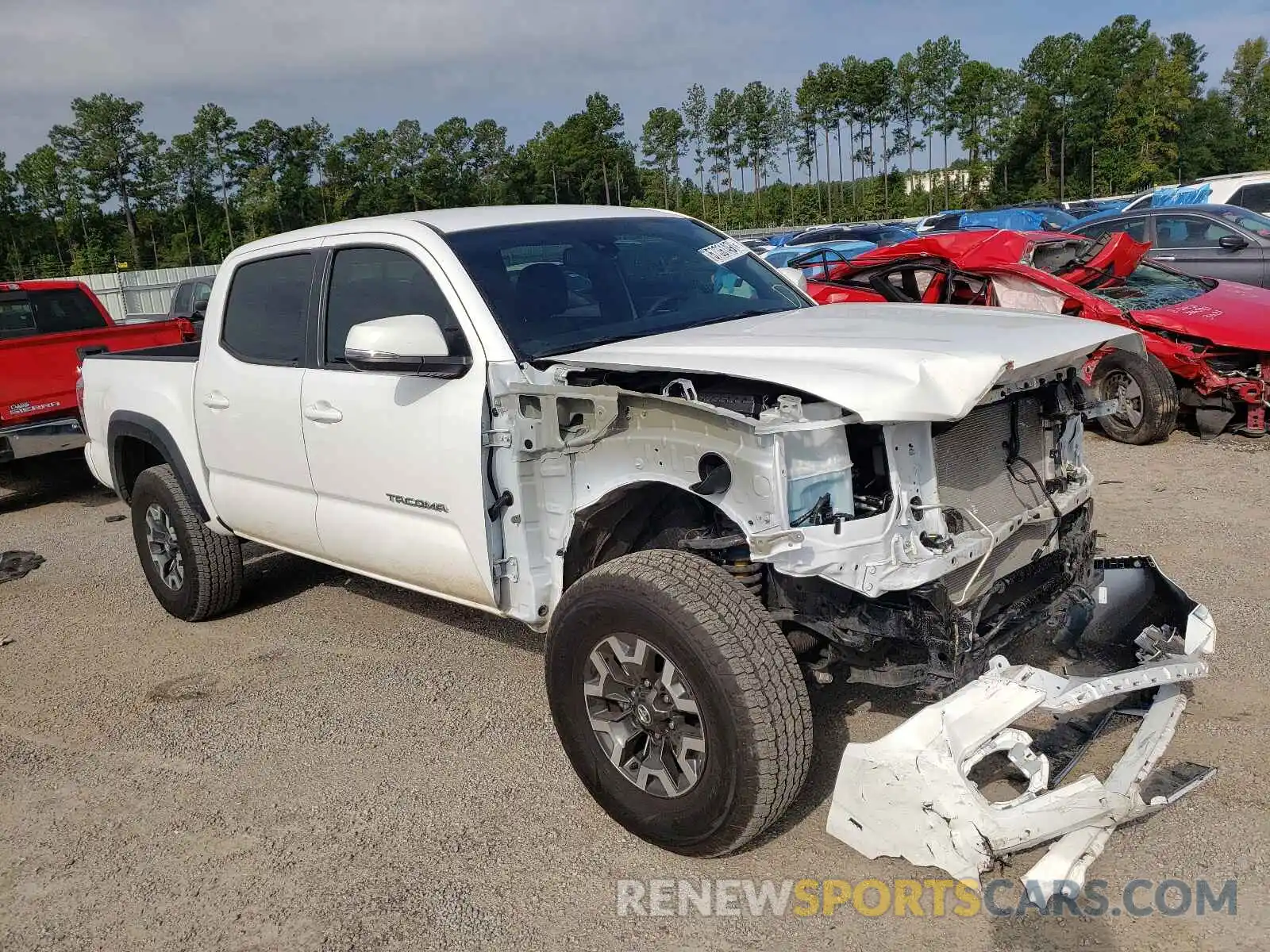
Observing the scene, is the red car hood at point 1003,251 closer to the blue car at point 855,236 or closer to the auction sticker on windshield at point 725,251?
the auction sticker on windshield at point 725,251

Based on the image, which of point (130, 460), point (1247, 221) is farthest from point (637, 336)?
point (1247, 221)

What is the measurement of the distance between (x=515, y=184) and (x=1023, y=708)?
65098 mm

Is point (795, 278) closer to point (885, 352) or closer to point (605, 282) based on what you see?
point (605, 282)

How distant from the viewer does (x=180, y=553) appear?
5441 millimetres

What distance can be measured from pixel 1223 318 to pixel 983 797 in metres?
6.35

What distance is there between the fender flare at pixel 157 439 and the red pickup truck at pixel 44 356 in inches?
98.7

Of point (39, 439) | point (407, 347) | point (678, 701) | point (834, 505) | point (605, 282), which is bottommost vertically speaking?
point (678, 701)

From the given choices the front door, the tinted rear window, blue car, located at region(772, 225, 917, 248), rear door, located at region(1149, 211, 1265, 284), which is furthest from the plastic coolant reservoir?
blue car, located at region(772, 225, 917, 248)

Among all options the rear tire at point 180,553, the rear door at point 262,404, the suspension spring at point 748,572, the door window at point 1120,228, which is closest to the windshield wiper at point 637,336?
the suspension spring at point 748,572

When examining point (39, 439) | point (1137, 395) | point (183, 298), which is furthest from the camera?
point (183, 298)

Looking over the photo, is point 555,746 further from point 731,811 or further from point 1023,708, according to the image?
point 1023,708

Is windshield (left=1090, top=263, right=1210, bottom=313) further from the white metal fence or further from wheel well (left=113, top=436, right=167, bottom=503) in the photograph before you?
the white metal fence

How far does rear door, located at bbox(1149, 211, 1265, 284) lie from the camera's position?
11.0m

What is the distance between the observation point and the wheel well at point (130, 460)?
5852mm
